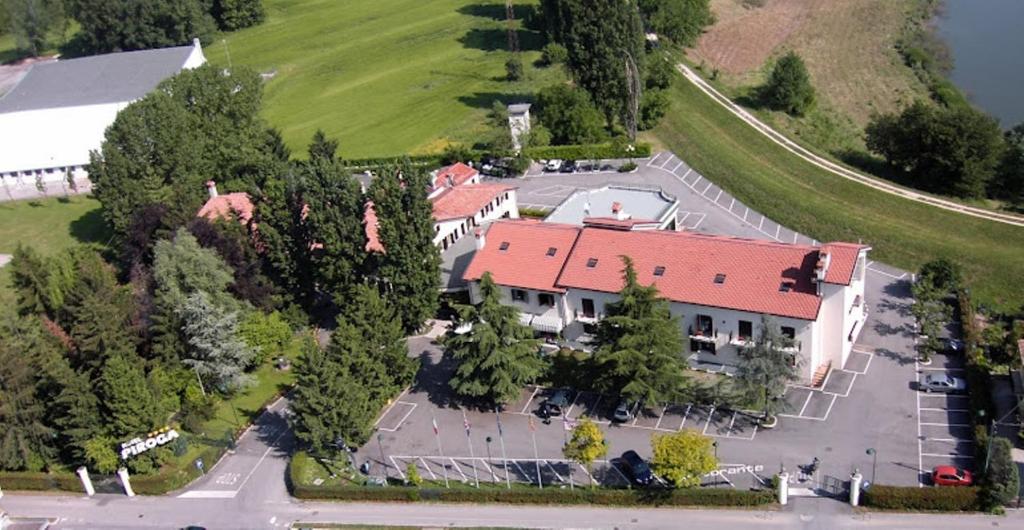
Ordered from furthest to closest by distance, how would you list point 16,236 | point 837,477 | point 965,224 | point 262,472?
point 16,236, point 965,224, point 262,472, point 837,477

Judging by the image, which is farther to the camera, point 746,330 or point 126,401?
point 746,330

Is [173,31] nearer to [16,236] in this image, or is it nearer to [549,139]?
[16,236]

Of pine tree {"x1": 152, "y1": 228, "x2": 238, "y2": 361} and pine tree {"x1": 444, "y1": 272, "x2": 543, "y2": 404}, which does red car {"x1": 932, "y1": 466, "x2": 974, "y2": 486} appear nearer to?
pine tree {"x1": 444, "y1": 272, "x2": 543, "y2": 404}

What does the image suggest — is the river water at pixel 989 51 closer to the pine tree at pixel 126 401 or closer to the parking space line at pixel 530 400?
the parking space line at pixel 530 400

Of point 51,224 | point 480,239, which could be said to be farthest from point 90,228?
point 480,239

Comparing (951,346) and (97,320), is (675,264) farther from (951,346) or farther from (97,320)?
(97,320)

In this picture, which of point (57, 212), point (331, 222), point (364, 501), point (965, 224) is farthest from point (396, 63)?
point (364, 501)

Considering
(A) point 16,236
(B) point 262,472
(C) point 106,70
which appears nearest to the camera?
(B) point 262,472
